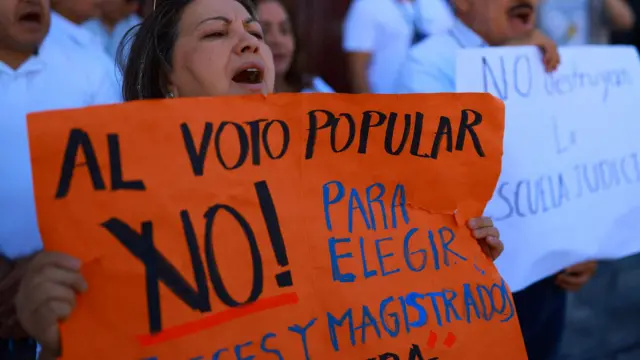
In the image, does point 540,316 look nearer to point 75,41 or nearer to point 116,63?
point 116,63

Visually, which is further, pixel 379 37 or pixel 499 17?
pixel 379 37

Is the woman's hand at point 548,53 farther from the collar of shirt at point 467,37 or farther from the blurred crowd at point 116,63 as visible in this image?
the collar of shirt at point 467,37

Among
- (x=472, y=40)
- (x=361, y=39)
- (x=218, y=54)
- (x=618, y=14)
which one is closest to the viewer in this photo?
(x=218, y=54)

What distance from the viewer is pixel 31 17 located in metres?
1.77

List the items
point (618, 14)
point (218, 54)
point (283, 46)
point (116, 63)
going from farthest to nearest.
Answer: point (618, 14) → point (283, 46) → point (116, 63) → point (218, 54)

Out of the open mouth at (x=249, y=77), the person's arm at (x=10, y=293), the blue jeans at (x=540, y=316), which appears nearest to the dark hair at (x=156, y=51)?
the open mouth at (x=249, y=77)

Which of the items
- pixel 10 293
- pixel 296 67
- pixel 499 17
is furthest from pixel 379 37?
pixel 10 293

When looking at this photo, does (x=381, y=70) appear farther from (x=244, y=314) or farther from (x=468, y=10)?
(x=244, y=314)

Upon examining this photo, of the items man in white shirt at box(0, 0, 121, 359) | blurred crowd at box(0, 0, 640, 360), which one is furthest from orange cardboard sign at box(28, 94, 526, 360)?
blurred crowd at box(0, 0, 640, 360)

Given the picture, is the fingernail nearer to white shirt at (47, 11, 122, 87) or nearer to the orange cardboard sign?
the orange cardboard sign

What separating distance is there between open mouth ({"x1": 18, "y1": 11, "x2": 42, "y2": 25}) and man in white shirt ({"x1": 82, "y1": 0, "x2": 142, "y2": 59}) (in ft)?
4.48

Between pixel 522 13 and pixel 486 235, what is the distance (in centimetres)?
104

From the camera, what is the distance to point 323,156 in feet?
4.09

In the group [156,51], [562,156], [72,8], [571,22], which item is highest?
[571,22]
